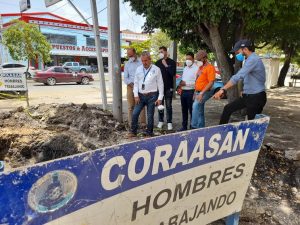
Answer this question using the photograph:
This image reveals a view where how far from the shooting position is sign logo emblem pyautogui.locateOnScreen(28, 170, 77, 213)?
1487mm

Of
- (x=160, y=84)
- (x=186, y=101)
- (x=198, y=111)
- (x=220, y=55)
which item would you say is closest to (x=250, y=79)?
(x=198, y=111)

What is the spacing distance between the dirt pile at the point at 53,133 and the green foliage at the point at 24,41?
18.2 m

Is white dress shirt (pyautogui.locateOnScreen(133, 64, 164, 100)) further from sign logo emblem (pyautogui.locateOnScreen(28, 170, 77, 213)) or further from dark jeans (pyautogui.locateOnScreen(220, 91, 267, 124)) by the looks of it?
sign logo emblem (pyautogui.locateOnScreen(28, 170, 77, 213))

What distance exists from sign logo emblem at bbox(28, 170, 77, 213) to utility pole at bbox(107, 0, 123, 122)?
5.19 metres

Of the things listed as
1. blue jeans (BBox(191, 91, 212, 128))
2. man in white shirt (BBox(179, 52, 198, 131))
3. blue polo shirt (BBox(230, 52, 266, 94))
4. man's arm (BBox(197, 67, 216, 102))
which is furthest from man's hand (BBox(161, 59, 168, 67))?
blue polo shirt (BBox(230, 52, 266, 94))

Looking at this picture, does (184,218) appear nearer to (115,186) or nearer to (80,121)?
(115,186)

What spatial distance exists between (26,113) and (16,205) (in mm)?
6410

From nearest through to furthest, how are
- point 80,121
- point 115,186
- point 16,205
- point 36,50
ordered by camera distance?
point 16,205 → point 115,186 → point 80,121 → point 36,50

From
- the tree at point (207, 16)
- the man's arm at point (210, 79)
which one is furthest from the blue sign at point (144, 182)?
the tree at point (207, 16)

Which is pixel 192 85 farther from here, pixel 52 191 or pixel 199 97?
pixel 52 191

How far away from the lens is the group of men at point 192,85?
4520 mm

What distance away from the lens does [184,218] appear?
7.50 ft

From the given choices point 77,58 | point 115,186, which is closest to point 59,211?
point 115,186

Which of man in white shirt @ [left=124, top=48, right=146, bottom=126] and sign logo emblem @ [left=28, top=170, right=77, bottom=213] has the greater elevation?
man in white shirt @ [left=124, top=48, right=146, bottom=126]
